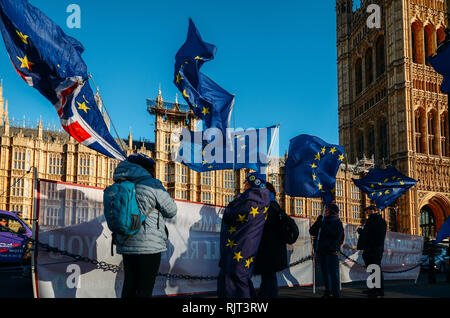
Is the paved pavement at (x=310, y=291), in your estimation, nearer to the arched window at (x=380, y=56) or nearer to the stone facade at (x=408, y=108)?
the stone facade at (x=408, y=108)

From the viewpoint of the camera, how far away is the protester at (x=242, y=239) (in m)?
5.23

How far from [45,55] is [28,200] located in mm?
28186

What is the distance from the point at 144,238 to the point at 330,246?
13.3 feet

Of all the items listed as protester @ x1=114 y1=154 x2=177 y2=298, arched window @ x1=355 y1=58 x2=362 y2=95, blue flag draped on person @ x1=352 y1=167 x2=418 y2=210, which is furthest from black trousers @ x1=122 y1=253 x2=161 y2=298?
arched window @ x1=355 y1=58 x2=362 y2=95

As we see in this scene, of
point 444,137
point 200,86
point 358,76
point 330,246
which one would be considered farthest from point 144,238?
point 358,76

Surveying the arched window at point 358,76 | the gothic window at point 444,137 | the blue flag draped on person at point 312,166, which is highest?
the arched window at point 358,76

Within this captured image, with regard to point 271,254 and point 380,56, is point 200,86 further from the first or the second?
point 380,56

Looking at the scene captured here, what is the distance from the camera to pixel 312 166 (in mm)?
9930

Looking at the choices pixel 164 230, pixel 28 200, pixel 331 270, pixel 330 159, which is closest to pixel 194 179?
pixel 28 200

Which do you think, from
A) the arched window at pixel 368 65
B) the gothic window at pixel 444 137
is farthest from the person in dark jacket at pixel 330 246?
the arched window at pixel 368 65

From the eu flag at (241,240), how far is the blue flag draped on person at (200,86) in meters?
4.71

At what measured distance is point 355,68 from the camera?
54.6 m

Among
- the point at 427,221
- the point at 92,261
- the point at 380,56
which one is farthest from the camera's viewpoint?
the point at 380,56

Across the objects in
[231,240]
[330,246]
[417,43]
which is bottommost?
[330,246]
